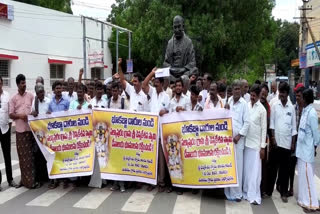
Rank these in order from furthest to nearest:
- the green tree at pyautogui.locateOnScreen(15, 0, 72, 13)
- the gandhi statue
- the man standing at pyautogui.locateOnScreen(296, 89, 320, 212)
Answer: the green tree at pyautogui.locateOnScreen(15, 0, 72, 13) < the gandhi statue < the man standing at pyautogui.locateOnScreen(296, 89, 320, 212)

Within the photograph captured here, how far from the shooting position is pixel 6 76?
19219 mm

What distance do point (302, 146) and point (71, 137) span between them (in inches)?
148

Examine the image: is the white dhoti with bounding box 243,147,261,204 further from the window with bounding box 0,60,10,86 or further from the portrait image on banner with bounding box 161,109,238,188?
the window with bounding box 0,60,10,86

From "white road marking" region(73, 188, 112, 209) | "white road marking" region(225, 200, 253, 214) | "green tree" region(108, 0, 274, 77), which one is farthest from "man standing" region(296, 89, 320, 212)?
"green tree" region(108, 0, 274, 77)

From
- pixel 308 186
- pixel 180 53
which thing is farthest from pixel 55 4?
pixel 308 186

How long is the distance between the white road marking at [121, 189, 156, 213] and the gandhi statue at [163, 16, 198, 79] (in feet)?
14.7

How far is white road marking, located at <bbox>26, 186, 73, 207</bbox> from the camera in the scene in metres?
5.36

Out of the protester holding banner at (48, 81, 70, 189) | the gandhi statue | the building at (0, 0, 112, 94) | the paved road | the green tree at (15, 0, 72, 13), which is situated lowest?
the paved road

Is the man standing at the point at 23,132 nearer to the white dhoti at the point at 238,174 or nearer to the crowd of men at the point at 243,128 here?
the crowd of men at the point at 243,128

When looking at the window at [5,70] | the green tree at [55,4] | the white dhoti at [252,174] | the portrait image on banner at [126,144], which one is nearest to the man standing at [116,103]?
the portrait image on banner at [126,144]

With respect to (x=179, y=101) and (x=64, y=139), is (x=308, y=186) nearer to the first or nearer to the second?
(x=179, y=101)

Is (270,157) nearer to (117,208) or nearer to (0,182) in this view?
(117,208)

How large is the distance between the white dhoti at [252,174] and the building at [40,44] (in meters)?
15.6

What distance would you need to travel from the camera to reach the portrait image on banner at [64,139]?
233 inches
